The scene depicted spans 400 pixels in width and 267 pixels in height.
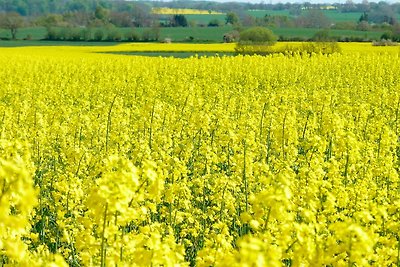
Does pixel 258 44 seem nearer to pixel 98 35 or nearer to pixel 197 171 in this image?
pixel 98 35

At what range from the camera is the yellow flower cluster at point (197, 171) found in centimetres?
391

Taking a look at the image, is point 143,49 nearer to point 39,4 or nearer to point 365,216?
point 365,216

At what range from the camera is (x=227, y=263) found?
315 cm

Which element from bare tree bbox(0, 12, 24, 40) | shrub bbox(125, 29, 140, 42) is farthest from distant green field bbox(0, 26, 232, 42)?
shrub bbox(125, 29, 140, 42)

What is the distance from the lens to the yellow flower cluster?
3.91 metres

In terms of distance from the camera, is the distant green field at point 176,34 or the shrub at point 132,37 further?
the distant green field at point 176,34

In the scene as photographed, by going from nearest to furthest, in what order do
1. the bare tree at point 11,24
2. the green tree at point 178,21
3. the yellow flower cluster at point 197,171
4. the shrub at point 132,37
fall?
the yellow flower cluster at point 197,171 → the shrub at point 132,37 → the bare tree at point 11,24 → the green tree at point 178,21

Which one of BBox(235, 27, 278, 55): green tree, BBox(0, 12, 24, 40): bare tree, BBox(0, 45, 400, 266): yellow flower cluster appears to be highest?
BBox(0, 45, 400, 266): yellow flower cluster

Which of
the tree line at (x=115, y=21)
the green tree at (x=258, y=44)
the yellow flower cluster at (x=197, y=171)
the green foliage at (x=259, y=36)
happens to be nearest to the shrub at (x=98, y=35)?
the tree line at (x=115, y=21)

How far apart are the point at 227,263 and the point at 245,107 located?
37.5ft

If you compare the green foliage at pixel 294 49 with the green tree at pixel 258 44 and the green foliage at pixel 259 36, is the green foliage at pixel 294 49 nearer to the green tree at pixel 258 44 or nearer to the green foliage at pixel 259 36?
the green tree at pixel 258 44

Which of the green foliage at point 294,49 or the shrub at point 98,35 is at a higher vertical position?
the green foliage at point 294,49

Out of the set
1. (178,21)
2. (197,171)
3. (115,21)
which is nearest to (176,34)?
(178,21)

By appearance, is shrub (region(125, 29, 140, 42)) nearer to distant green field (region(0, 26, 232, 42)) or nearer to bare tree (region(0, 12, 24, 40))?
distant green field (region(0, 26, 232, 42))
